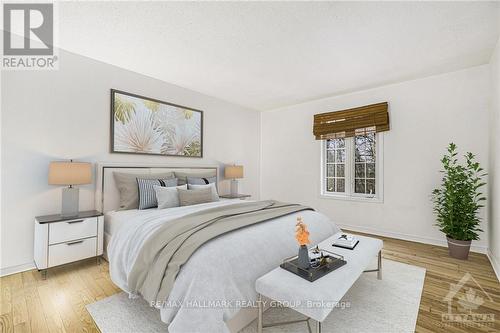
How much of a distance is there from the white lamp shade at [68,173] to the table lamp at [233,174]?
2341 millimetres

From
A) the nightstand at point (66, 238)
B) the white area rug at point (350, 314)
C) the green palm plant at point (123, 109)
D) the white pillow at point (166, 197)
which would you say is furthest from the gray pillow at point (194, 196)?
the green palm plant at point (123, 109)

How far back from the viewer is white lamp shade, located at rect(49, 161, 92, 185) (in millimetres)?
2543

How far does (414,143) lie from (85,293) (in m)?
4.66

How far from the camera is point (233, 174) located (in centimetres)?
462

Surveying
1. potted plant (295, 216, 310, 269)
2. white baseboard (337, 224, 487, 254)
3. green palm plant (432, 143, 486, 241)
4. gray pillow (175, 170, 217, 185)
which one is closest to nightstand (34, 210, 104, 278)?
gray pillow (175, 170, 217, 185)

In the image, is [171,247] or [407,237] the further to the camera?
[407,237]

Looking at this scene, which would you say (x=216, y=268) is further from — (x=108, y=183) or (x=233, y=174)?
(x=233, y=174)

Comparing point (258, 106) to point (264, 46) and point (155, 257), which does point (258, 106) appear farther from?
point (155, 257)

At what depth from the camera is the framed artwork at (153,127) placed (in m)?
3.34

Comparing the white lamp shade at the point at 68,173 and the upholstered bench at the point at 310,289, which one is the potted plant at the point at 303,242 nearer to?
the upholstered bench at the point at 310,289

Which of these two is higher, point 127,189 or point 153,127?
point 153,127

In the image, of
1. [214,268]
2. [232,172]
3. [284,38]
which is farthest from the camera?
[232,172]

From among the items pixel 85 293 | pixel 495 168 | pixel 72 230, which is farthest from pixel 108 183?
pixel 495 168

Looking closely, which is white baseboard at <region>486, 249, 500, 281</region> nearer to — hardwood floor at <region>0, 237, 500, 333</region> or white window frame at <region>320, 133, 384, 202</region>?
hardwood floor at <region>0, 237, 500, 333</region>
